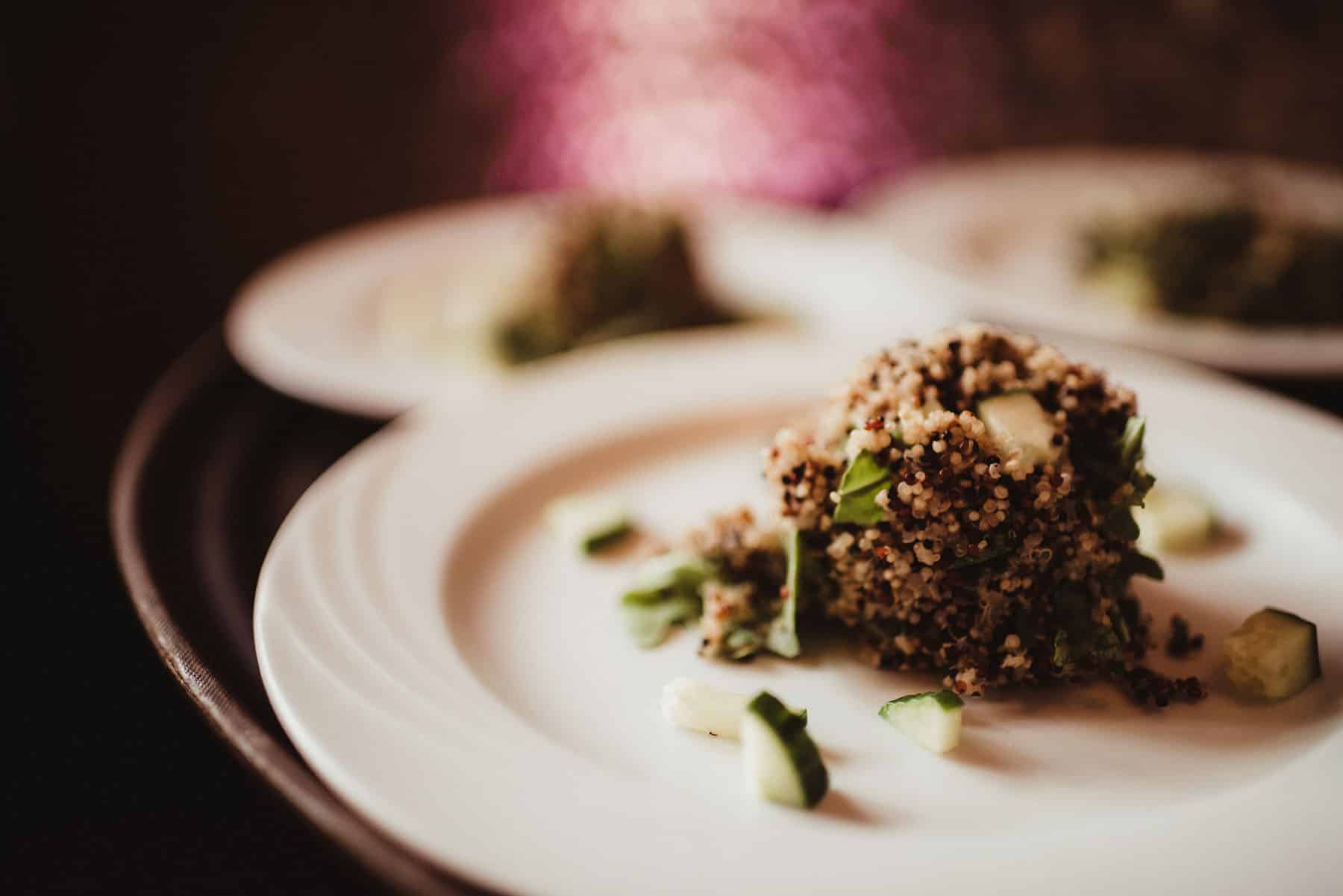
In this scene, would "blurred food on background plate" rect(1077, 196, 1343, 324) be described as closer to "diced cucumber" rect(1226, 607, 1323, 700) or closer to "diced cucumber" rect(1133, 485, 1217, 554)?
"diced cucumber" rect(1133, 485, 1217, 554)

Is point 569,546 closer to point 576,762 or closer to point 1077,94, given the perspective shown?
point 576,762

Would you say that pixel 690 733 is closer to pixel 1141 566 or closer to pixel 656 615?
pixel 656 615

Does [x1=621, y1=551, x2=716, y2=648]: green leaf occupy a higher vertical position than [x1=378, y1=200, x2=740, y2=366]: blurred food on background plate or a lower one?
lower

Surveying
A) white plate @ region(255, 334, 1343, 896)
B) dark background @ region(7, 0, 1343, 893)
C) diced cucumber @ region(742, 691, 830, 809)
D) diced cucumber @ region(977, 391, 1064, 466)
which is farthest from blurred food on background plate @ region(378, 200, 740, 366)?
diced cucumber @ region(742, 691, 830, 809)

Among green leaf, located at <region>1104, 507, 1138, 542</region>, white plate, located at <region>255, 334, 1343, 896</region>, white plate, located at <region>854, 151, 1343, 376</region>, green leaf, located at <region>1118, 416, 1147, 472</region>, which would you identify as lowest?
white plate, located at <region>255, 334, 1343, 896</region>

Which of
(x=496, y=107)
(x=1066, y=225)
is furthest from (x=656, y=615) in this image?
(x=496, y=107)

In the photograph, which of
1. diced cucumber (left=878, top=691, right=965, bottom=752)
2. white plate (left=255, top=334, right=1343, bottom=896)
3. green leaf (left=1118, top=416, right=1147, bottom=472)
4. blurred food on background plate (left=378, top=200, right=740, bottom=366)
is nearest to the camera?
white plate (left=255, top=334, right=1343, bottom=896)

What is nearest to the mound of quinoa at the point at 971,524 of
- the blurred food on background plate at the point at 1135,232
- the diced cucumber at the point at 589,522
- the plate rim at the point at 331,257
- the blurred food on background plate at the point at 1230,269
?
the diced cucumber at the point at 589,522

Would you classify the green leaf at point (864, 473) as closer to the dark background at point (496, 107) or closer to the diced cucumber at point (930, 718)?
the diced cucumber at point (930, 718)
